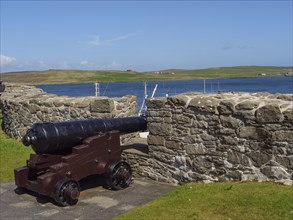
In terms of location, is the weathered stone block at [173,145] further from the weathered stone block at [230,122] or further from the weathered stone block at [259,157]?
the weathered stone block at [259,157]

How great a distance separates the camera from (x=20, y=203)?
720cm

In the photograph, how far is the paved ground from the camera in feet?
21.6

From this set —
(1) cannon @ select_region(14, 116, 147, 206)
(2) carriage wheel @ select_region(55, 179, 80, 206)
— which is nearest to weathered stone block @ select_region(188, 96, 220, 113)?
(1) cannon @ select_region(14, 116, 147, 206)

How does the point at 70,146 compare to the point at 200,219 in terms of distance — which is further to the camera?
the point at 70,146

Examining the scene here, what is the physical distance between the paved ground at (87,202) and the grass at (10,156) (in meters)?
0.87

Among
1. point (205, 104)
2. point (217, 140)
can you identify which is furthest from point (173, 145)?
point (205, 104)

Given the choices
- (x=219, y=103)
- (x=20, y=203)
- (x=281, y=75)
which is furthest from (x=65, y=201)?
(x=281, y=75)

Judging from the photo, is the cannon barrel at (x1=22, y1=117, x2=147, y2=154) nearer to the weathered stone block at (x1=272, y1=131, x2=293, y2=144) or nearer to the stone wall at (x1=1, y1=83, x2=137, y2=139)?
the stone wall at (x1=1, y1=83, x2=137, y2=139)

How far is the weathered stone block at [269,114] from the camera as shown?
664 centimetres

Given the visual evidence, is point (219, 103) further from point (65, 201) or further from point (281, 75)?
point (281, 75)

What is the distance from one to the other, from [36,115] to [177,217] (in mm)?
7265

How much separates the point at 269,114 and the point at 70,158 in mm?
3202

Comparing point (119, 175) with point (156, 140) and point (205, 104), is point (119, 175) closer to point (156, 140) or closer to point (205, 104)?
point (156, 140)

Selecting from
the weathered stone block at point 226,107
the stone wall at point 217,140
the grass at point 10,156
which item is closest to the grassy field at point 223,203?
the stone wall at point 217,140
